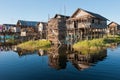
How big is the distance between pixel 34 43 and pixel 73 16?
41.9 feet

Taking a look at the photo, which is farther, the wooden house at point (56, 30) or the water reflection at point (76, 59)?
the wooden house at point (56, 30)

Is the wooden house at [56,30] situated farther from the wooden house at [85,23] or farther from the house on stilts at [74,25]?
the wooden house at [85,23]

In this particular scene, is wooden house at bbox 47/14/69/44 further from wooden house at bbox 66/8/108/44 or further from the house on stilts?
wooden house at bbox 66/8/108/44

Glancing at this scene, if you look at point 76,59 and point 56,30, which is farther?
point 56,30

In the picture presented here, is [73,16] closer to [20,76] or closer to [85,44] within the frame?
[85,44]

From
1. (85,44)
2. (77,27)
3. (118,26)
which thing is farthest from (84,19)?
(118,26)

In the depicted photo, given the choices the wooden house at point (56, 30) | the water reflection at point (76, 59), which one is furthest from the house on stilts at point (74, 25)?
the water reflection at point (76, 59)

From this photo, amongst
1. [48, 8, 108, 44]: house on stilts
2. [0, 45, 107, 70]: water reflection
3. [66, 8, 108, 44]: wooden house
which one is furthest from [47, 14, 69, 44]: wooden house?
[0, 45, 107, 70]: water reflection

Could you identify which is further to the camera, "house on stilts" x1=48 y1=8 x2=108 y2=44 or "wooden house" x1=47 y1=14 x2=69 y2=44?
"wooden house" x1=47 y1=14 x2=69 y2=44

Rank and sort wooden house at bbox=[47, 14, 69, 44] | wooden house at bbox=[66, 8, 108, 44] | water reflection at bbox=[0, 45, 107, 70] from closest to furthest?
1. water reflection at bbox=[0, 45, 107, 70]
2. wooden house at bbox=[66, 8, 108, 44]
3. wooden house at bbox=[47, 14, 69, 44]

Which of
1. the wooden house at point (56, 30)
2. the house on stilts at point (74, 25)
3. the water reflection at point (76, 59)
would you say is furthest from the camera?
the wooden house at point (56, 30)

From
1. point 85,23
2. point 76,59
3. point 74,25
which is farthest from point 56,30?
point 76,59

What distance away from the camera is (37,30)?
70.2 meters

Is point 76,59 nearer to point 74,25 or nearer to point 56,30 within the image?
point 56,30
